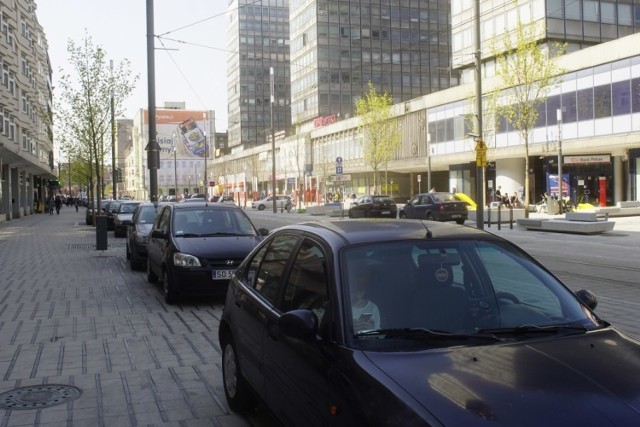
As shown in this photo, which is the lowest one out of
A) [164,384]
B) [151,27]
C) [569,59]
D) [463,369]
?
[164,384]

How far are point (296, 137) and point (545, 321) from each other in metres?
79.9

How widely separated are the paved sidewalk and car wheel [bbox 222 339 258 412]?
0.10m

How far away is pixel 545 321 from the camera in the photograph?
11.0ft

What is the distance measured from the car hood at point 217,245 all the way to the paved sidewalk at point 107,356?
79 centimetres

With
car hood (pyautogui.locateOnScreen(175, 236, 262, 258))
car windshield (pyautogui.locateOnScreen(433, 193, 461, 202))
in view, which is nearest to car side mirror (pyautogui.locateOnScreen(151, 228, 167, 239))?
car hood (pyautogui.locateOnScreen(175, 236, 262, 258))

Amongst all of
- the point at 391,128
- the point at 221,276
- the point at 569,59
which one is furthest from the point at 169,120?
the point at 221,276

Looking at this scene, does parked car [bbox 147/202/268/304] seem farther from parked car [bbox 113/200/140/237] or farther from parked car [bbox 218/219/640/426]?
parked car [bbox 113/200/140/237]

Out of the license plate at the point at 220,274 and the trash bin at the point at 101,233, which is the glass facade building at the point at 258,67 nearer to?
the trash bin at the point at 101,233

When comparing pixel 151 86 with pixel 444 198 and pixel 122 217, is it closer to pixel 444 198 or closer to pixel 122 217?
pixel 122 217

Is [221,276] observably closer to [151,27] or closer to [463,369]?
[463,369]

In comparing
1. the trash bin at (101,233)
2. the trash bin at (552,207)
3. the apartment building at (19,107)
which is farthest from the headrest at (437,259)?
the trash bin at (552,207)

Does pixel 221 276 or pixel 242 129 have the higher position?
pixel 242 129

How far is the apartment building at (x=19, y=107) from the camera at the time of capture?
38.1 meters

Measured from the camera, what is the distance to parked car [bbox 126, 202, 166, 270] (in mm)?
13969
